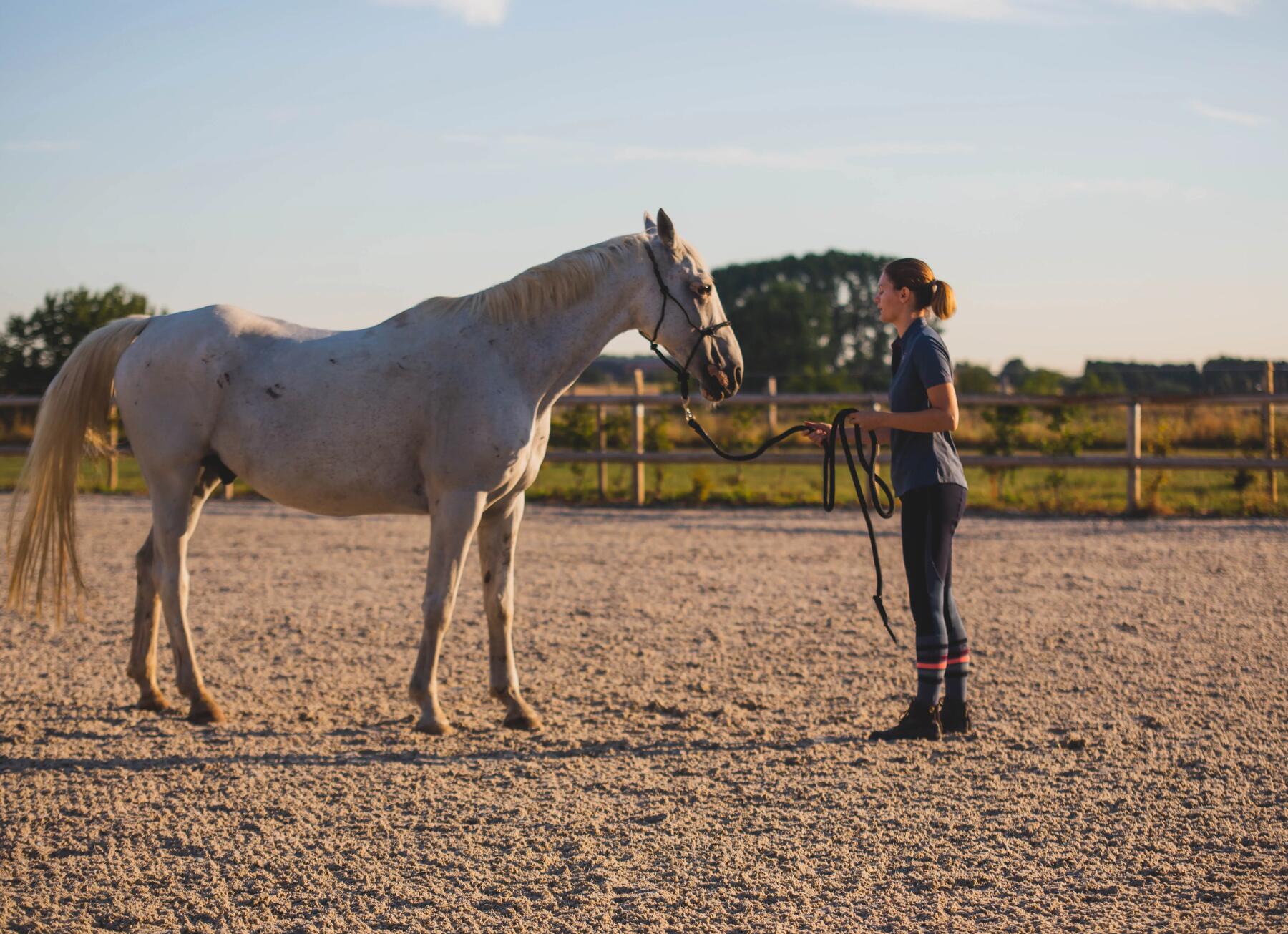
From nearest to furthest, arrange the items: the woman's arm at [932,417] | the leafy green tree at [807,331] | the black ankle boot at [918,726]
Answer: the woman's arm at [932,417], the black ankle boot at [918,726], the leafy green tree at [807,331]

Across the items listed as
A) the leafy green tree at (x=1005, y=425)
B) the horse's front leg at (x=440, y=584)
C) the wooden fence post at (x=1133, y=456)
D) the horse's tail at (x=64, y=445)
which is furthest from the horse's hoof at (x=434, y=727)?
the leafy green tree at (x=1005, y=425)

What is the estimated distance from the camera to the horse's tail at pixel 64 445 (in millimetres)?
4570

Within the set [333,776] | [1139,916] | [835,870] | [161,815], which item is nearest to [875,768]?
[835,870]

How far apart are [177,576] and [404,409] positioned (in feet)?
4.22

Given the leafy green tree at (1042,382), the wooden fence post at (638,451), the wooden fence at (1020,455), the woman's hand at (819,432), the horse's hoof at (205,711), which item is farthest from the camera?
the leafy green tree at (1042,382)

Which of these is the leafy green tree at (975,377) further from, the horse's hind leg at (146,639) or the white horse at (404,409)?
the horse's hind leg at (146,639)

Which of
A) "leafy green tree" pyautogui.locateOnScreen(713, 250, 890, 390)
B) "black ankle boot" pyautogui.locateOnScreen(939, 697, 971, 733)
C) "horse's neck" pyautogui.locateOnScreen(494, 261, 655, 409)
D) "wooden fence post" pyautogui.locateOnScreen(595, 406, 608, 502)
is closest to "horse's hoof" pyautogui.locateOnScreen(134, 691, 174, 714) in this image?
"horse's neck" pyautogui.locateOnScreen(494, 261, 655, 409)

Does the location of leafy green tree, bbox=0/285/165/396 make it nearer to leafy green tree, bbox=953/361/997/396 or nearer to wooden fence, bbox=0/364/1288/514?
wooden fence, bbox=0/364/1288/514

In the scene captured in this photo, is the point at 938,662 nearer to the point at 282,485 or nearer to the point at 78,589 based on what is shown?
the point at 282,485

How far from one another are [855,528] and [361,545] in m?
5.08

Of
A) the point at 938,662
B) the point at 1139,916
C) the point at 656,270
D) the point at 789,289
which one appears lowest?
the point at 1139,916

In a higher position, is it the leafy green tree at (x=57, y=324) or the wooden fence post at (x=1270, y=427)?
the leafy green tree at (x=57, y=324)

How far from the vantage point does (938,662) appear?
4145mm

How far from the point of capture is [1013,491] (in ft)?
47.1
